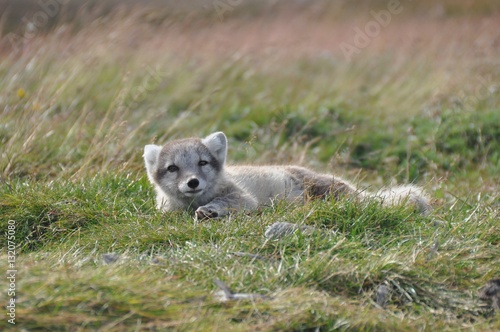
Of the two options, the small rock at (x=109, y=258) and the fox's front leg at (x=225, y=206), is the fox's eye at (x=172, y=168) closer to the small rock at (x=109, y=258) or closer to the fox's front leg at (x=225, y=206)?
the fox's front leg at (x=225, y=206)

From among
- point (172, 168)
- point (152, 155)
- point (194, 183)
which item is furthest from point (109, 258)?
point (152, 155)

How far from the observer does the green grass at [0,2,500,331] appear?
12.6 ft

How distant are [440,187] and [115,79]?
17.5ft

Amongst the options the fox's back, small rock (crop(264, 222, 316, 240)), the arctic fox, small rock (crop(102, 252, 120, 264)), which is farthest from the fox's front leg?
small rock (crop(102, 252, 120, 264))

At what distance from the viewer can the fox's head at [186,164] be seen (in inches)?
237

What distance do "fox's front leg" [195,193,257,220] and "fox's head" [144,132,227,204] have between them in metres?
0.22

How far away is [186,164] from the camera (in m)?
Result: 6.12

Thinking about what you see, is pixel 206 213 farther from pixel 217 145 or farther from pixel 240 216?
pixel 217 145

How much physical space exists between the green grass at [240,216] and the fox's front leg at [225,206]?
0.16 metres

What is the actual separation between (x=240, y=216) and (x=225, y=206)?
50 cm

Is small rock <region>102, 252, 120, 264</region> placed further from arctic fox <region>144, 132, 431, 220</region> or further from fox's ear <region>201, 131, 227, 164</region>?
fox's ear <region>201, 131, 227, 164</region>

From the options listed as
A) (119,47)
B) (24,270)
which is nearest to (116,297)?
(24,270)

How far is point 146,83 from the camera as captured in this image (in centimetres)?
1004

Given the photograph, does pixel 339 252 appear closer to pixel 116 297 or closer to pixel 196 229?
pixel 196 229
